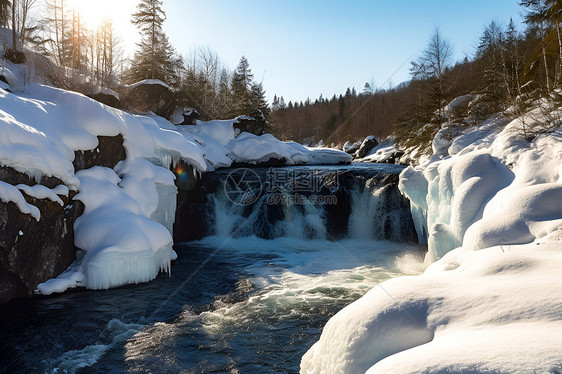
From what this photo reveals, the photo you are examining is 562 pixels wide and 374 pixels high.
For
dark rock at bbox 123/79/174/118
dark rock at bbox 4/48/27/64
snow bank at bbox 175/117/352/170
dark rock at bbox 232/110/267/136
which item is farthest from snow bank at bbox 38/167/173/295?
dark rock at bbox 232/110/267/136

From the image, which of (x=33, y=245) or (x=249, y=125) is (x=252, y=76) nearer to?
(x=249, y=125)

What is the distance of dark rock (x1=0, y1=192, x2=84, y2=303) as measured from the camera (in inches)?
234

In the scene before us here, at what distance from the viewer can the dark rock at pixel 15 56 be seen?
51.1 feet

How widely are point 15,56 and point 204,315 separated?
17.6 meters

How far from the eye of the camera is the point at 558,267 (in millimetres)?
2996

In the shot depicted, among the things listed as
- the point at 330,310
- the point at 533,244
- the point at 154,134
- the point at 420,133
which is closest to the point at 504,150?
the point at 533,244

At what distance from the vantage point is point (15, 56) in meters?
15.8

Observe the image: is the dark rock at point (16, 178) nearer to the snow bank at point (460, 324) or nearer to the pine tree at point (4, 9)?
the snow bank at point (460, 324)

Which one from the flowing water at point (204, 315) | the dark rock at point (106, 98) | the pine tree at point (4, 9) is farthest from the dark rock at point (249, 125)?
the pine tree at point (4, 9)

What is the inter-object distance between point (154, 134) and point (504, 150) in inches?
416

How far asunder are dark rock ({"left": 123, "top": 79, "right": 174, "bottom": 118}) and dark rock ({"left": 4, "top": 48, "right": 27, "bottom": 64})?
4.87m

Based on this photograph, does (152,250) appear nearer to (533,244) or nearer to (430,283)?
(430,283)

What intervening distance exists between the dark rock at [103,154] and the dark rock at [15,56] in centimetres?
1144

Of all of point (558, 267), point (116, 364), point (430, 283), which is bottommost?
point (116, 364)
